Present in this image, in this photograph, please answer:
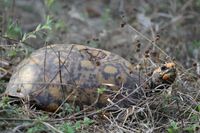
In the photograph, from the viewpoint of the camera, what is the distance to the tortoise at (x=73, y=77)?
352cm

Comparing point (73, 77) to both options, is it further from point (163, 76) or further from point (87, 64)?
point (163, 76)

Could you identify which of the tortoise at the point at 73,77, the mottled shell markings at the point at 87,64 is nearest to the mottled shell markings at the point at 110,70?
the tortoise at the point at 73,77

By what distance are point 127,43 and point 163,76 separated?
2.10 metres

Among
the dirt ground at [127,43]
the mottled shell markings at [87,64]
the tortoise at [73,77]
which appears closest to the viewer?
the dirt ground at [127,43]

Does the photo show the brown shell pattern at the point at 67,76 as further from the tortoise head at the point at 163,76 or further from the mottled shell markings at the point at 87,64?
the tortoise head at the point at 163,76

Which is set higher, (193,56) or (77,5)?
(77,5)

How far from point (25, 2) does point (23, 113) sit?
4583mm

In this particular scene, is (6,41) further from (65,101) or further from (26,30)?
(26,30)

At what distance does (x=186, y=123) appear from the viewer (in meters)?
3.27

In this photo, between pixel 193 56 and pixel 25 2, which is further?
pixel 25 2

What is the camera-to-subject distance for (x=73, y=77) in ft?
11.8

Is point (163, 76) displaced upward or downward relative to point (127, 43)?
downward

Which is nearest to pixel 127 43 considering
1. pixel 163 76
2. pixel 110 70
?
pixel 110 70

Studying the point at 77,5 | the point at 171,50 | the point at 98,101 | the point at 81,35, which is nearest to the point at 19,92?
the point at 98,101
